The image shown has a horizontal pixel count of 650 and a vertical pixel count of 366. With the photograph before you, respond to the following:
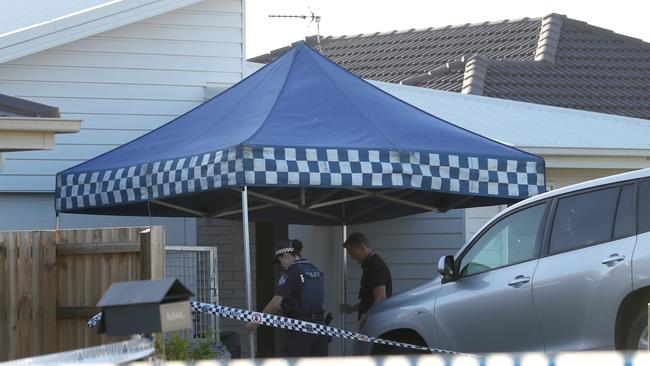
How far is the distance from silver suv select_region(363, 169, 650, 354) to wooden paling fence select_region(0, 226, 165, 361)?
231 centimetres

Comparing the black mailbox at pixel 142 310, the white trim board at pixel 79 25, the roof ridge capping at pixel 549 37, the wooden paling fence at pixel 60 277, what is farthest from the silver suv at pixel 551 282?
the roof ridge capping at pixel 549 37

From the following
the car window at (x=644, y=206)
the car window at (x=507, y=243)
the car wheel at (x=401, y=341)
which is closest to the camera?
the car window at (x=644, y=206)

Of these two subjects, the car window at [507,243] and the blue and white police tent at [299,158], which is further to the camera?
the blue and white police tent at [299,158]

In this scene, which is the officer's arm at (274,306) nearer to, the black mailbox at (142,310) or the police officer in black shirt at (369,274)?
the police officer in black shirt at (369,274)

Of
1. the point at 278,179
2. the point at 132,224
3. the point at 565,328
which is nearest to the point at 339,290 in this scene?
the point at 132,224

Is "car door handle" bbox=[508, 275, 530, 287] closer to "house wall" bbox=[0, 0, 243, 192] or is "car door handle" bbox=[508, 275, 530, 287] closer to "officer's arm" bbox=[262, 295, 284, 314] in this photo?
"officer's arm" bbox=[262, 295, 284, 314]

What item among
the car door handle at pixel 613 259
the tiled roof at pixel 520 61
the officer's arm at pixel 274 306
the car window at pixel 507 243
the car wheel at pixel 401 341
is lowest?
the car wheel at pixel 401 341

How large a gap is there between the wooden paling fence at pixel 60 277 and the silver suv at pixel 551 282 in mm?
2310

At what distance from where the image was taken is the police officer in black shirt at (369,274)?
12281 mm

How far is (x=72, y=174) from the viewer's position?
41.3 feet

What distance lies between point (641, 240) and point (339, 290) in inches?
271

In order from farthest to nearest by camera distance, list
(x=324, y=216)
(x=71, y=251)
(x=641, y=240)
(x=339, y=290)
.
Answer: (x=339, y=290) < (x=324, y=216) < (x=71, y=251) < (x=641, y=240)

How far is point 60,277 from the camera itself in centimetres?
1012

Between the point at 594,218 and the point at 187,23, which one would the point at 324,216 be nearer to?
the point at 187,23
